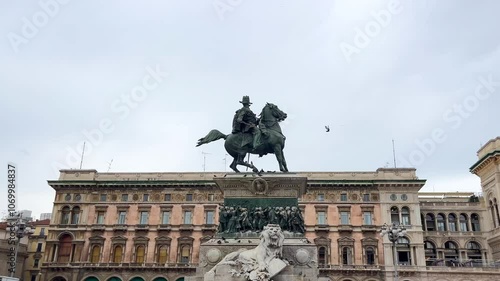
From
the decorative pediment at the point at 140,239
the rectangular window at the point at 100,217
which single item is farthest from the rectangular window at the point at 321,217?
the rectangular window at the point at 100,217

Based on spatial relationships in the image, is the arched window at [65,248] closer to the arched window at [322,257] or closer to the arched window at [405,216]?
the arched window at [322,257]

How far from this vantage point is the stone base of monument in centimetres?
1317

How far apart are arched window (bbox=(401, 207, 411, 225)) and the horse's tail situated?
41.4 m

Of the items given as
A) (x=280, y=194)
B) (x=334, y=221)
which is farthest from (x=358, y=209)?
(x=280, y=194)

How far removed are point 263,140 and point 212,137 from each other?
6.32 ft

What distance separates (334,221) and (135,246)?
→ 75.6 feet

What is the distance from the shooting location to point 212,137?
16.8 meters

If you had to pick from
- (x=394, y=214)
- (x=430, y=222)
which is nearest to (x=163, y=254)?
(x=394, y=214)

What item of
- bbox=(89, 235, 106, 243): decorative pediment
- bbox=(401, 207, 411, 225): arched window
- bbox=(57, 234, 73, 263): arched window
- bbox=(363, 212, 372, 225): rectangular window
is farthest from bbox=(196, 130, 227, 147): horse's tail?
bbox=(57, 234, 73, 263): arched window

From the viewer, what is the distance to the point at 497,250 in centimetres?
5306

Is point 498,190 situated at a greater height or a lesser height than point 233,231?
greater

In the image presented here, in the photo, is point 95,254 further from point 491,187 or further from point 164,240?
point 491,187

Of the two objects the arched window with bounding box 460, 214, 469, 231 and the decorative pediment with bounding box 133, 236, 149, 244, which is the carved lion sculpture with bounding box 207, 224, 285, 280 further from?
the arched window with bounding box 460, 214, 469, 231

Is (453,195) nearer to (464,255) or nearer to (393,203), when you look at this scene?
(464,255)
